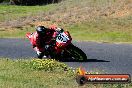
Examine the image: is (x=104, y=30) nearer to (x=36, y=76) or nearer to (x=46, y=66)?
(x=46, y=66)

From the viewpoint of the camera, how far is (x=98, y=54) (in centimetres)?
1939

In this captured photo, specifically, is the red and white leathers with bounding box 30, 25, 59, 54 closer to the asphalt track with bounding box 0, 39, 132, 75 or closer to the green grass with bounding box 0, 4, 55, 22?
the asphalt track with bounding box 0, 39, 132, 75

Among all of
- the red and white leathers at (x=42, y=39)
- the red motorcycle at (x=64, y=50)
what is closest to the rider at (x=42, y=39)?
the red and white leathers at (x=42, y=39)

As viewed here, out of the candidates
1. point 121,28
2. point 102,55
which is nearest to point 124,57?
point 102,55

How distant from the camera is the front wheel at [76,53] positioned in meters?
17.8

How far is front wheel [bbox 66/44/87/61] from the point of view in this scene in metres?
17.8

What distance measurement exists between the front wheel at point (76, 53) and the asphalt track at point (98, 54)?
10.3 inches

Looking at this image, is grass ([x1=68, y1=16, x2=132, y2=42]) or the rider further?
grass ([x1=68, y1=16, x2=132, y2=42])

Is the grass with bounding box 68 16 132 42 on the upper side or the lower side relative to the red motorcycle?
lower

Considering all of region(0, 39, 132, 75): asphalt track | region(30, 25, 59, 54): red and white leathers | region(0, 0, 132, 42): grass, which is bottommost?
region(0, 0, 132, 42): grass

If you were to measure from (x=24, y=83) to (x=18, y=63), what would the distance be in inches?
144

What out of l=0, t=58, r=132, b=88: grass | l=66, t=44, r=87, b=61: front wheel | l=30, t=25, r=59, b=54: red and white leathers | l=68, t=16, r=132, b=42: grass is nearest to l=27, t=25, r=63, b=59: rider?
l=30, t=25, r=59, b=54: red and white leathers

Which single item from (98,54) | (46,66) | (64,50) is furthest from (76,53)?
(46,66)

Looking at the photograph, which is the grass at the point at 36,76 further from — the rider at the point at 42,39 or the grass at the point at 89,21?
the grass at the point at 89,21
